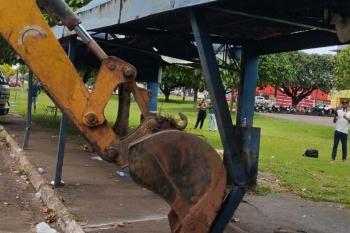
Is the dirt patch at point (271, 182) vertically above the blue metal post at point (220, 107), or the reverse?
the blue metal post at point (220, 107)

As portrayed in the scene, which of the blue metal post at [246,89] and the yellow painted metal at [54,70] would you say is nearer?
the yellow painted metal at [54,70]

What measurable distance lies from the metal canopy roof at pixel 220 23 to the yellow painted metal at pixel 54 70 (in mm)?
1159

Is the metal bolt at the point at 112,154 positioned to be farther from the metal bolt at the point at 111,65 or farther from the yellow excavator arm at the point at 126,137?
the metal bolt at the point at 111,65

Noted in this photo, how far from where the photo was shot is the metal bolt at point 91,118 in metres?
4.60

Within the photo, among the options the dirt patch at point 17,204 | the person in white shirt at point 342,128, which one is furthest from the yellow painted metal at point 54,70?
the person in white shirt at point 342,128

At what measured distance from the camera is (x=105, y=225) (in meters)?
6.86

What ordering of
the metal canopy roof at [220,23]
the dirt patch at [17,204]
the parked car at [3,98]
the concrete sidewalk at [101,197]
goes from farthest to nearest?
the parked car at [3,98] → the dirt patch at [17,204] → the concrete sidewalk at [101,197] → the metal canopy roof at [220,23]

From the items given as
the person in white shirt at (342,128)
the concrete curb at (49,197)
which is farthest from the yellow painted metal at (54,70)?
the person in white shirt at (342,128)

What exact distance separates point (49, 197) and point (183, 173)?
4524 mm

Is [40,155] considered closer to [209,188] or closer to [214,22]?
[214,22]

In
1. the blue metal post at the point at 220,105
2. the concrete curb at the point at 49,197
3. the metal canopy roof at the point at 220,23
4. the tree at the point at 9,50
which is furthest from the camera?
the tree at the point at 9,50

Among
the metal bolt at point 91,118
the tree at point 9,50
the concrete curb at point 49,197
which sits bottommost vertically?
the concrete curb at point 49,197

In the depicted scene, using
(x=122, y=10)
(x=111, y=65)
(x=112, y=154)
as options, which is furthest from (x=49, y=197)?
(x=111, y=65)

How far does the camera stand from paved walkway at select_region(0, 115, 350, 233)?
7055 mm
